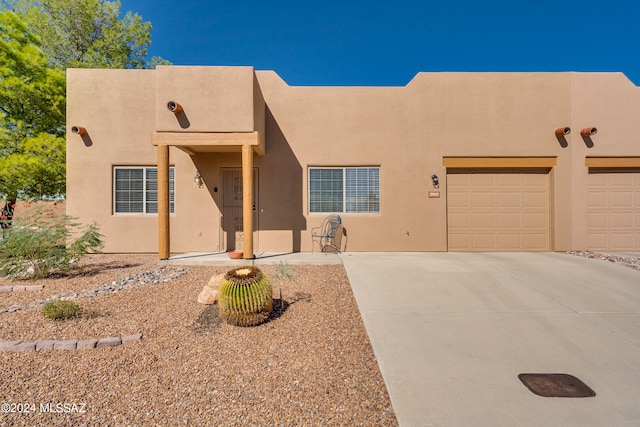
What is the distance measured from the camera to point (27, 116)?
939 centimetres

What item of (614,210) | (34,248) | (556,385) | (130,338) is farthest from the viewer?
(614,210)

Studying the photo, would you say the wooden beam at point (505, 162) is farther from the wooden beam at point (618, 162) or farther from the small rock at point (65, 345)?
the small rock at point (65, 345)

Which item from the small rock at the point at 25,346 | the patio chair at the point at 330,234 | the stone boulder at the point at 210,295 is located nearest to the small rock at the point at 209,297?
the stone boulder at the point at 210,295

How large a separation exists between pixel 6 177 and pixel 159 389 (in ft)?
34.6

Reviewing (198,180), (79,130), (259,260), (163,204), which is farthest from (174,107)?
(259,260)

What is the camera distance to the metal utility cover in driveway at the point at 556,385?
7.23 feet

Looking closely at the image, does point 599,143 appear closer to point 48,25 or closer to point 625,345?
point 625,345

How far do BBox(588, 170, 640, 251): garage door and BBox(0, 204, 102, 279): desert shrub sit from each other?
41.2ft

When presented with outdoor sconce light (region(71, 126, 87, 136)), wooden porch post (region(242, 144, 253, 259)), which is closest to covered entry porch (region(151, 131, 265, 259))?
wooden porch post (region(242, 144, 253, 259))

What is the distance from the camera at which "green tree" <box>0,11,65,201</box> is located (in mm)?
8586

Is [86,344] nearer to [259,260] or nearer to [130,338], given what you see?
[130,338]

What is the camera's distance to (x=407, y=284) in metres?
4.77

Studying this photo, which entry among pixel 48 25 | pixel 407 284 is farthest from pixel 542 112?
pixel 48 25

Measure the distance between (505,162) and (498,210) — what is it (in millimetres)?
1320
